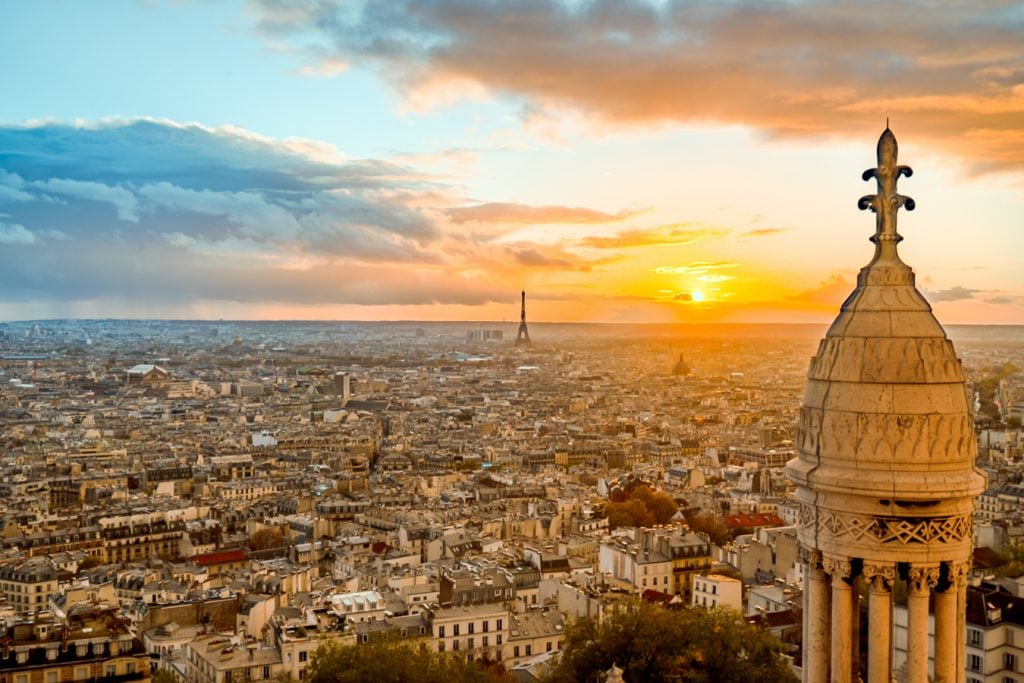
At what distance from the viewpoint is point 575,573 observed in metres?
38.7

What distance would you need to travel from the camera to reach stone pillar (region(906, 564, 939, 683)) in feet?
17.6

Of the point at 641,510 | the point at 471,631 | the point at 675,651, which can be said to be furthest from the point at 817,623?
the point at 641,510

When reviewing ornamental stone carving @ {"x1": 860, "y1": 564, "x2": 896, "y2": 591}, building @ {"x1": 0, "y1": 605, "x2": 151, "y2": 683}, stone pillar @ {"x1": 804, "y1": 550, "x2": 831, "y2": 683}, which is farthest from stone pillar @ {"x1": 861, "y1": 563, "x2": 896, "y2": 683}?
building @ {"x1": 0, "y1": 605, "x2": 151, "y2": 683}

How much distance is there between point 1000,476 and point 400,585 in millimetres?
36187

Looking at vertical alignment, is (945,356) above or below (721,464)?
above

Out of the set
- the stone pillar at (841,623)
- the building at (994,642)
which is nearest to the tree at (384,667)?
the building at (994,642)

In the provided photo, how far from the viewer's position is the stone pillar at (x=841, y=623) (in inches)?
215

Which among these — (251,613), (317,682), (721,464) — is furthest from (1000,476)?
(317,682)

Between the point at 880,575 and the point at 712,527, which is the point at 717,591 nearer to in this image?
the point at 712,527

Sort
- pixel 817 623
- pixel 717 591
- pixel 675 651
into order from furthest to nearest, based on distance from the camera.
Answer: pixel 717 591, pixel 675 651, pixel 817 623

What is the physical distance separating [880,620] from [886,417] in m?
1.02

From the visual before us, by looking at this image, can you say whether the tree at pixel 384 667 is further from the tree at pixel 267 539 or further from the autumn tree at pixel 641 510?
the autumn tree at pixel 641 510

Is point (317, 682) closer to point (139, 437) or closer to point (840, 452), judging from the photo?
point (840, 452)

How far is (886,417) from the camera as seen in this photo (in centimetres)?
545
